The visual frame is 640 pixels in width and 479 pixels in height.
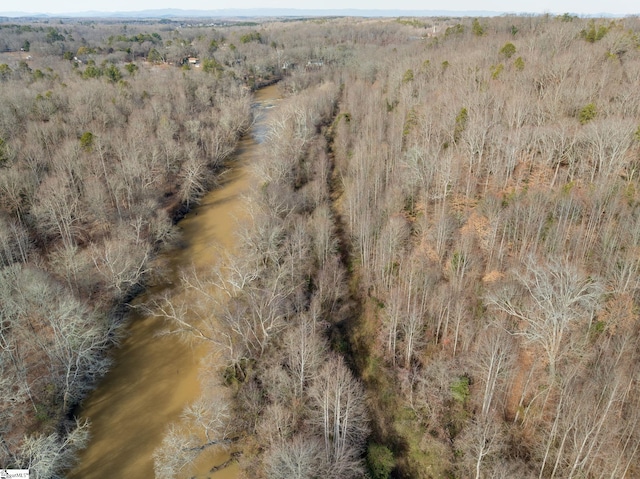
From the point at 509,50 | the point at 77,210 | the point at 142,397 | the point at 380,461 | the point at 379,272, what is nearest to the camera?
the point at 380,461

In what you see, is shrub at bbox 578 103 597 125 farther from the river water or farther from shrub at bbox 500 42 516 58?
the river water

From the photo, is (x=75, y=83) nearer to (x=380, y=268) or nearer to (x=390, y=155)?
(x=390, y=155)

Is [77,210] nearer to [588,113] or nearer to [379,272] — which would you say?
[379,272]

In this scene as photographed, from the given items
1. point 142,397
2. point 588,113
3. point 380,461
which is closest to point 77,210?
point 142,397

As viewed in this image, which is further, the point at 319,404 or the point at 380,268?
the point at 380,268

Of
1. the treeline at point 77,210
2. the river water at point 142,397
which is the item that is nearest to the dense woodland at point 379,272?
the treeline at point 77,210

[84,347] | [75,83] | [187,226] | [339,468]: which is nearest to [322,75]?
[75,83]

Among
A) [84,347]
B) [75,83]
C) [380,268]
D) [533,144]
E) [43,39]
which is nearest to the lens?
[84,347]
